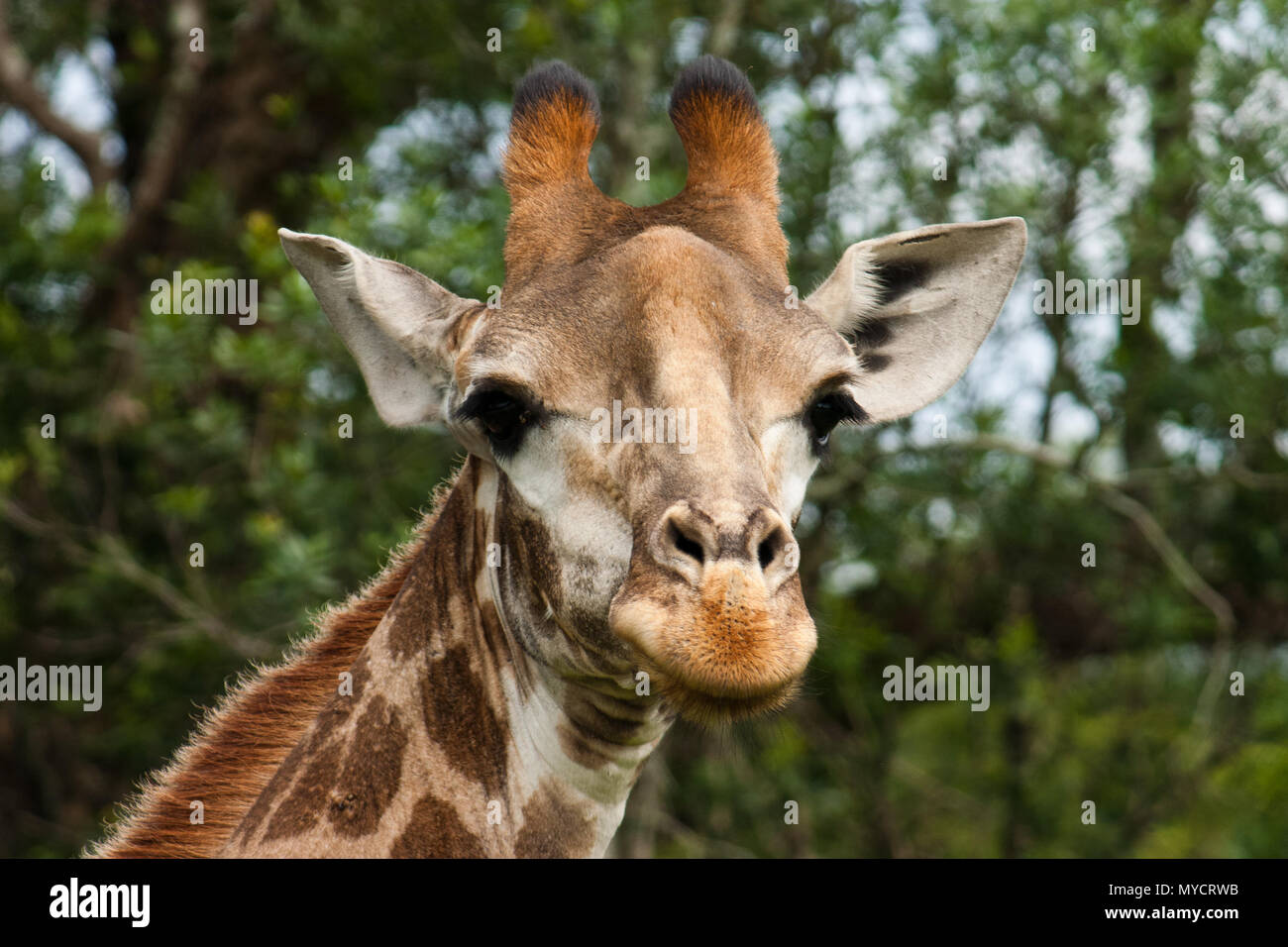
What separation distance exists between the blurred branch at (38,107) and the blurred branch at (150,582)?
15.9ft

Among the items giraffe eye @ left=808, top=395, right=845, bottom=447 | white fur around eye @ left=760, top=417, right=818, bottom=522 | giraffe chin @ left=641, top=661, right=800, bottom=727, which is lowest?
giraffe chin @ left=641, top=661, right=800, bottom=727

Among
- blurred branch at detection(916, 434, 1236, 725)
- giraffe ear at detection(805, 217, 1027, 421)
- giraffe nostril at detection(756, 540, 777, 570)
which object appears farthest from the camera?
blurred branch at detection(916, 434, 1236, 725)

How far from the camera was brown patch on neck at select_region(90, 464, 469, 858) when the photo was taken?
461 centimetres

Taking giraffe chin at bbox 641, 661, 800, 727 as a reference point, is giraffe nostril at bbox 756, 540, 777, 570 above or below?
above

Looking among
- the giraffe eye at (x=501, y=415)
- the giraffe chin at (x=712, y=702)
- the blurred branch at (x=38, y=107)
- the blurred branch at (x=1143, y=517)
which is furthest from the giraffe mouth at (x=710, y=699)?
the blurred branch at (x=38, y=107)

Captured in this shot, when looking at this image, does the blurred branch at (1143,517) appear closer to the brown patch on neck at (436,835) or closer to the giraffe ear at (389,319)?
the giraffe ear at (389,319)

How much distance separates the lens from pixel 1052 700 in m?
12.1

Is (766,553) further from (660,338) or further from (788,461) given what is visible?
(660,338)

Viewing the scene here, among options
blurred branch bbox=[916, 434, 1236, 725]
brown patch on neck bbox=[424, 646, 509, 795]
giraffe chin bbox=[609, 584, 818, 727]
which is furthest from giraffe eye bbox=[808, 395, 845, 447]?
blurred branch bbox=[916, 434, 1236, 725]

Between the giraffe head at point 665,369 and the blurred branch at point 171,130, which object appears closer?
the giraffe head at point 665,369

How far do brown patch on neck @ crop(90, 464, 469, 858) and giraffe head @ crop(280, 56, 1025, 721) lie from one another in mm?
796

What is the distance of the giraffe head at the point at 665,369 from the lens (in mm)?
3479

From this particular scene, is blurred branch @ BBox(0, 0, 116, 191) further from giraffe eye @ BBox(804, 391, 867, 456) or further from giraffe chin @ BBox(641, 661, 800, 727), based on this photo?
giraffe chin @ BBox(641, 661, 800, 727)
